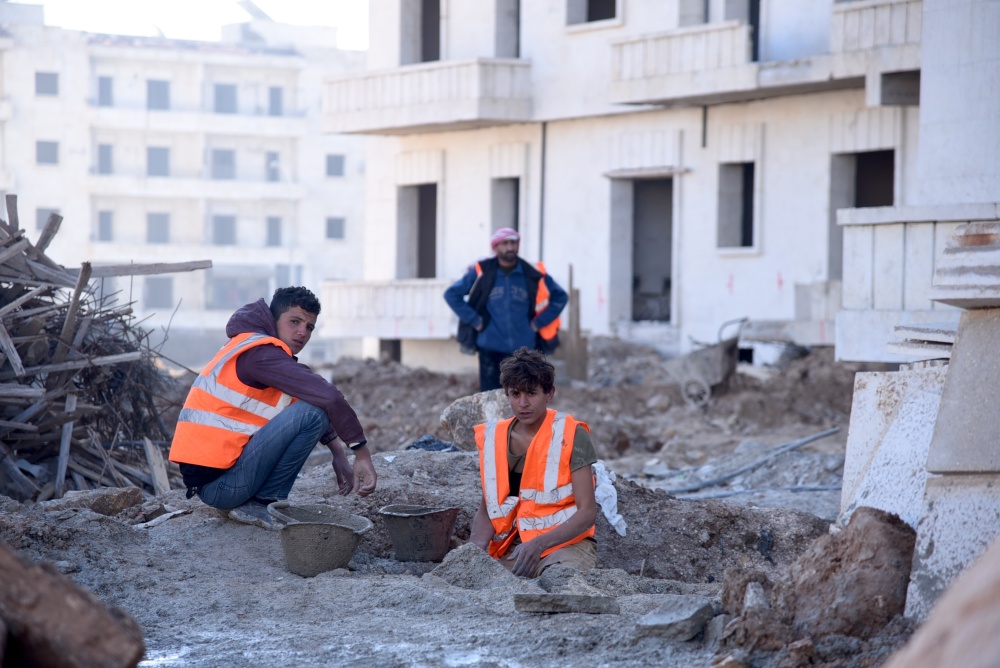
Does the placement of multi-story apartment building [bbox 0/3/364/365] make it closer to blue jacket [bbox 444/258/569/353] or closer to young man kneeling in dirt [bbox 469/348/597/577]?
blue jacket [bbox 444/258/569/353]

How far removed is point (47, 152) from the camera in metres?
50.8

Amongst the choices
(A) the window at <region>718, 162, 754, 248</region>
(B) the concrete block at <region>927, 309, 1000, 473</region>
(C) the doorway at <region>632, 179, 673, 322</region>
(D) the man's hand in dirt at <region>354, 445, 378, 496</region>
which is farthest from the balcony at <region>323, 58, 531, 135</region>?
(B) the concrete block at <region>927, 309, 1000, 473</region>

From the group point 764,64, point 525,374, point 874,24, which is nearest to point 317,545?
point 525,374

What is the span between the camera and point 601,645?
4.16 m

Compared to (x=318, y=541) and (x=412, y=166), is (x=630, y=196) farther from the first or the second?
(x=318, y=541)

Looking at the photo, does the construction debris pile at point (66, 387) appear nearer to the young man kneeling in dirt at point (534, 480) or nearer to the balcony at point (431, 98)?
the young man kneeling in dirt at point (534, 480)

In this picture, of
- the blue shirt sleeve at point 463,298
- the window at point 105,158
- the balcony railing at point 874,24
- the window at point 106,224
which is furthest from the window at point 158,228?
the blue shirt sleeve at point 463,298

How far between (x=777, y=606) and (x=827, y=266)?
46.5ft

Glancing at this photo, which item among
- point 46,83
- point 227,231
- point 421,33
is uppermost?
point 46,83

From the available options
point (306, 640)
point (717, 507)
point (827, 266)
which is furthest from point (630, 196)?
point (306, 640)

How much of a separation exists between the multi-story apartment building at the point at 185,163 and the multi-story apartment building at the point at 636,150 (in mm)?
28341

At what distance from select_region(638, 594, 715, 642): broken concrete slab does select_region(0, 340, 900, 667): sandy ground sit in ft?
0.10

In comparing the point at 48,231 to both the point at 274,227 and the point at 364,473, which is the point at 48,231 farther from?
the point at 274,227

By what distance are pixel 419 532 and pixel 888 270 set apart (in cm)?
448
